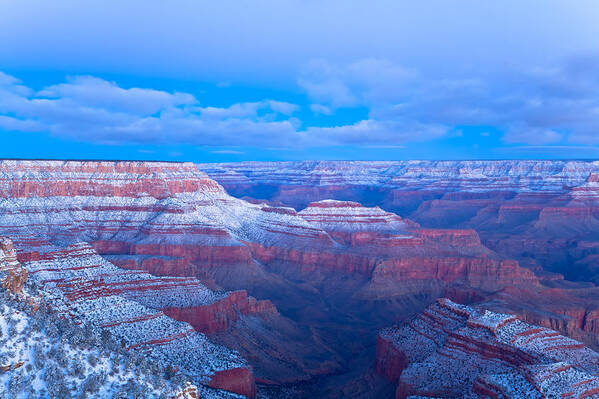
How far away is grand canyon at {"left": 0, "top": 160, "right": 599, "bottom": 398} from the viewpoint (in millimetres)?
31250

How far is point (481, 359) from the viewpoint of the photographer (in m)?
38.1

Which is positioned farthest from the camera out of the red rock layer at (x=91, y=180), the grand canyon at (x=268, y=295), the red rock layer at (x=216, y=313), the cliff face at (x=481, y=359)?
the red rock layer at (x=91, y=180)

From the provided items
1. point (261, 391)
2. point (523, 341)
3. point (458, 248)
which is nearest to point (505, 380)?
point (523, 341)

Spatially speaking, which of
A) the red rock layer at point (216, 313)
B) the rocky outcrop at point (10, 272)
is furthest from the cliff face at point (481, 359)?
the rocky outcrop at point (10, 272)

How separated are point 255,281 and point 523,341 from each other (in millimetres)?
53551

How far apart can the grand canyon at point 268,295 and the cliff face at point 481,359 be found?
0.14 metres

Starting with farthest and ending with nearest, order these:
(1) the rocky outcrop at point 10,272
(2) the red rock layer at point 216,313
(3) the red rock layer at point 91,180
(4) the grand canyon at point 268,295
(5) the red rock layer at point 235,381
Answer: (3) the red rock layer at point 91,180 → (2) the red rock layer at point 216,313 → (5) the red rock layer at point 235,381 → (4) the grand canyon at point 268,295 → (1) the rocky outcrop at point 10,272

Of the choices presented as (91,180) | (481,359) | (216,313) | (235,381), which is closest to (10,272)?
(235,381)

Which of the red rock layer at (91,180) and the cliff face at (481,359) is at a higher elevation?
the red rock layer at (91,180)

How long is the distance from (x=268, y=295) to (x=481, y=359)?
49096 mm

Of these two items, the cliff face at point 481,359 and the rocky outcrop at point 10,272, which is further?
the cliff face at point 481,359

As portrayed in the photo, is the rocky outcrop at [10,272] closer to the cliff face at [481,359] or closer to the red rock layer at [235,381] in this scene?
the red rock layer at [235,381]

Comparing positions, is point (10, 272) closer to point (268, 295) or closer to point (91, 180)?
point (268, 295)

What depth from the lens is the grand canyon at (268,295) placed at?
3125 centimetres
